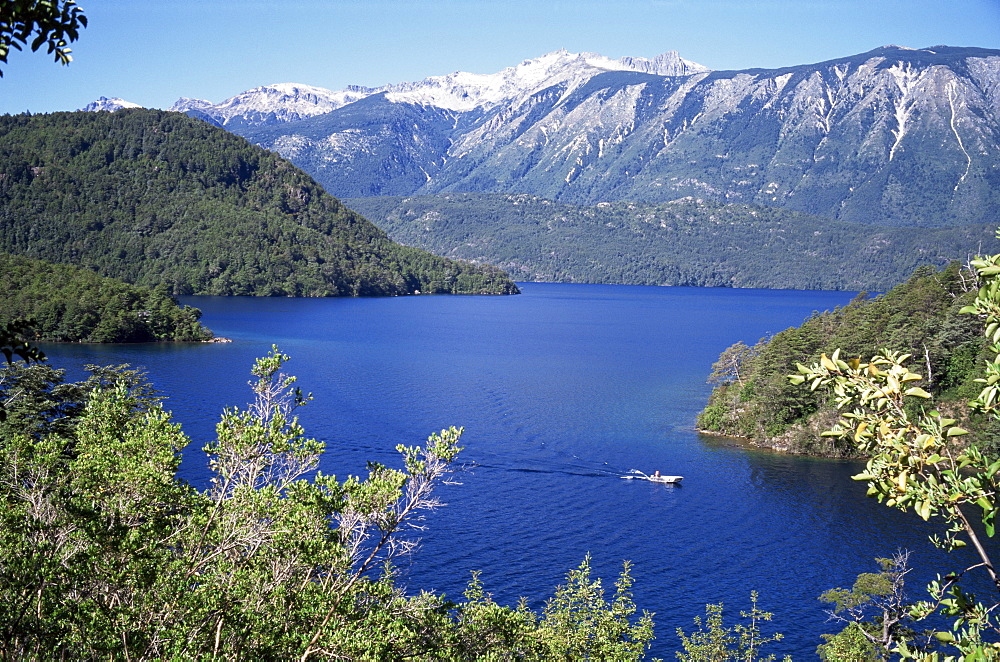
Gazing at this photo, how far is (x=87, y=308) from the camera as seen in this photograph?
352 ft

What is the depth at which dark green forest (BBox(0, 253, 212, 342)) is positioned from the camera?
105125 millimetres

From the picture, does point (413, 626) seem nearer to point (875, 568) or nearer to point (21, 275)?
point (875, 568)

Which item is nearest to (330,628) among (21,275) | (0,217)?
(21,275)

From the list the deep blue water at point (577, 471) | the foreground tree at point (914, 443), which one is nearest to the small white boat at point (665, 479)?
the deep blue water at point (577, 471)

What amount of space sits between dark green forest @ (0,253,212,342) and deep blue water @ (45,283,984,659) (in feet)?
18.0

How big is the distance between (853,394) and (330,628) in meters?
11.4

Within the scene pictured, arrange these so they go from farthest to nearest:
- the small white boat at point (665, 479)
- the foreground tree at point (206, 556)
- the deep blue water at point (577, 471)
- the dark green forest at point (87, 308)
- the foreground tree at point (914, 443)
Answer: the dark green forest at point (87, 308) → the small white boat at point (665, 479) → the deep blue water at point (577, 471) → the foreground tree at point (206, 556) → the foreground tree at point (914, 443)

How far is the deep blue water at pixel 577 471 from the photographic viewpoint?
40.4m

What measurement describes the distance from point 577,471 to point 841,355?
2368 centimetres

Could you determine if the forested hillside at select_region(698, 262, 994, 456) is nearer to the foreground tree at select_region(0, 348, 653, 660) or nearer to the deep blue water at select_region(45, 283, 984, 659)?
the deep blue water at select_region(45, 283, 984, 659)

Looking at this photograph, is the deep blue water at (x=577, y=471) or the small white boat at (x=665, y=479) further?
the small white boat at (x=665, y=479)

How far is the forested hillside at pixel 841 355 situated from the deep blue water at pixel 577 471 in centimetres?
360

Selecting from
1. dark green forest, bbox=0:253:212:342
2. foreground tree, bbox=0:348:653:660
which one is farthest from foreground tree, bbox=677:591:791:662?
dark green forest, bbox=0:253:212:342

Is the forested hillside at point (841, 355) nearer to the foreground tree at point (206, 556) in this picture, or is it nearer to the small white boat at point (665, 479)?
the small white boat at point (665, 479)
